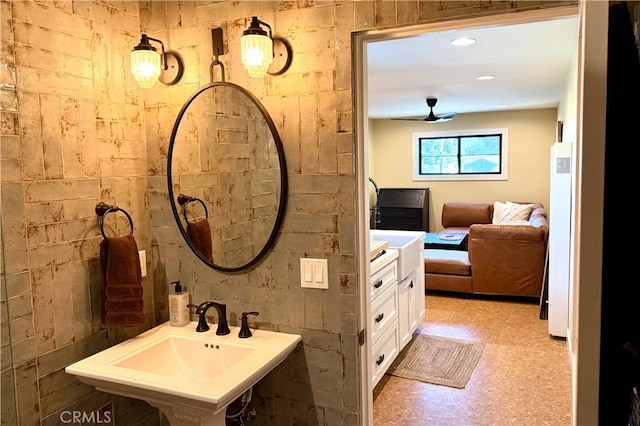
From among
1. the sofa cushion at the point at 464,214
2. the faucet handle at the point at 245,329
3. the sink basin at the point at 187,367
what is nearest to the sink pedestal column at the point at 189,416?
the sink basin at the point at 187,367

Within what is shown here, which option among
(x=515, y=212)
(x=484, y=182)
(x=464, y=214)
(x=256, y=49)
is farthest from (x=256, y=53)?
(x=484, y=182)

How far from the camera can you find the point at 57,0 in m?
1.76

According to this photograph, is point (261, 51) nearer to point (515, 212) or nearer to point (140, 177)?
point (140, 177)

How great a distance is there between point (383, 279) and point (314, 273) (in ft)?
4.83

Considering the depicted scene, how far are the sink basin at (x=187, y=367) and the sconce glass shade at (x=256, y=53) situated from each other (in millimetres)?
1039

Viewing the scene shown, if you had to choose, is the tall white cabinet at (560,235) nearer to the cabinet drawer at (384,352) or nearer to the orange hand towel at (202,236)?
the cabinet drawer at (384,352)

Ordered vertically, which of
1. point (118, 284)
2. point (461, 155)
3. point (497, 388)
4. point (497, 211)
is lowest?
point (497, 388)

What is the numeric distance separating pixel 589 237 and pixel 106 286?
1.74 m

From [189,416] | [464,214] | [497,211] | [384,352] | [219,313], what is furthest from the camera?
[464,214]

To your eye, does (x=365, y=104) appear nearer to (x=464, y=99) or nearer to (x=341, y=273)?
(x=341, y=273)

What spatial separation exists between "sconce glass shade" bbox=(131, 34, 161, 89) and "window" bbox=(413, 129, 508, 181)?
7.06 metres

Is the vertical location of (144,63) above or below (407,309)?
above

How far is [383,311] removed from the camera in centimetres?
329

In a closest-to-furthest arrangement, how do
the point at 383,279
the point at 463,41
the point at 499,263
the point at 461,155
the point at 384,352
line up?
the point at 463,41 → the point at 383,279 → the point at 384,352 → the point at 499,263 → the point at 461,155
